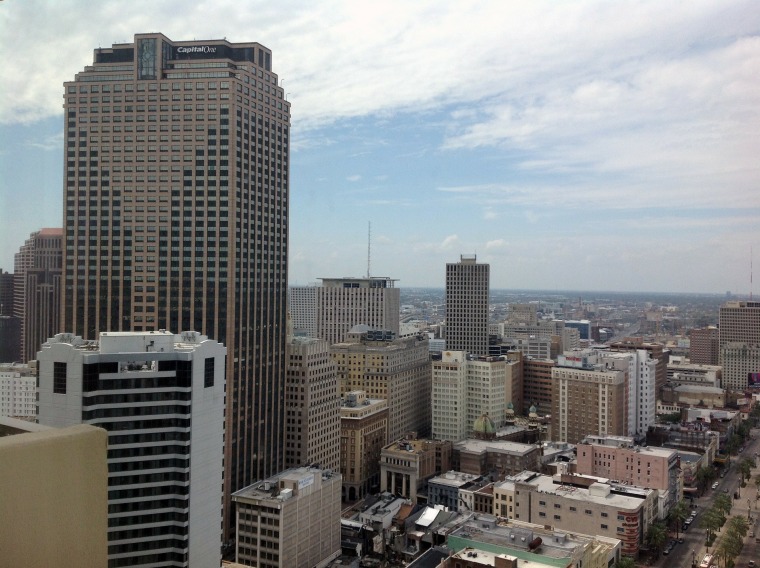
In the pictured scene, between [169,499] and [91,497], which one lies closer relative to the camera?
[91,497]

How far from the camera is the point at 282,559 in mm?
9430

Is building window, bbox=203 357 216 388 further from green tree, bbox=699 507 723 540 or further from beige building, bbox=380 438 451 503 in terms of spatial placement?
green tree, bbox=699 507 723 540

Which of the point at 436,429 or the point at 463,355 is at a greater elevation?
the point at 463,355

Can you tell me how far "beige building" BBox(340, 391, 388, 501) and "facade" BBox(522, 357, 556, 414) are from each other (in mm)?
7586

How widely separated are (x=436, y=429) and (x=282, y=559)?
9054 millimetres

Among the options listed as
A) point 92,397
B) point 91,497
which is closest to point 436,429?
point 92,397

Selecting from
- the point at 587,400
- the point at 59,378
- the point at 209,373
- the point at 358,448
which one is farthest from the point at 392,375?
the point at 59,378

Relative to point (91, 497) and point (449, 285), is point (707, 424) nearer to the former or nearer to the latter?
point (449, 285)

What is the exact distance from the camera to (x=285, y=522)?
31.1ft

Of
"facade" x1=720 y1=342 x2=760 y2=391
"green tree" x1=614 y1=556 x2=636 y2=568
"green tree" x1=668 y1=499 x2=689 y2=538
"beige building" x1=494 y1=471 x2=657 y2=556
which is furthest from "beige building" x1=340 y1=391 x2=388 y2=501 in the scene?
"facade" x1=720 y1=342 x2=760 y2=391

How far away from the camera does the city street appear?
10.6 m

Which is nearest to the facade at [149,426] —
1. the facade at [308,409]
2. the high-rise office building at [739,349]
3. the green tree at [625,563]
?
the green tree at [625,563]

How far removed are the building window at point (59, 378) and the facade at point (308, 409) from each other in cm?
669

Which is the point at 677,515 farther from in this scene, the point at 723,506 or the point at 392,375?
the point at 392,375
